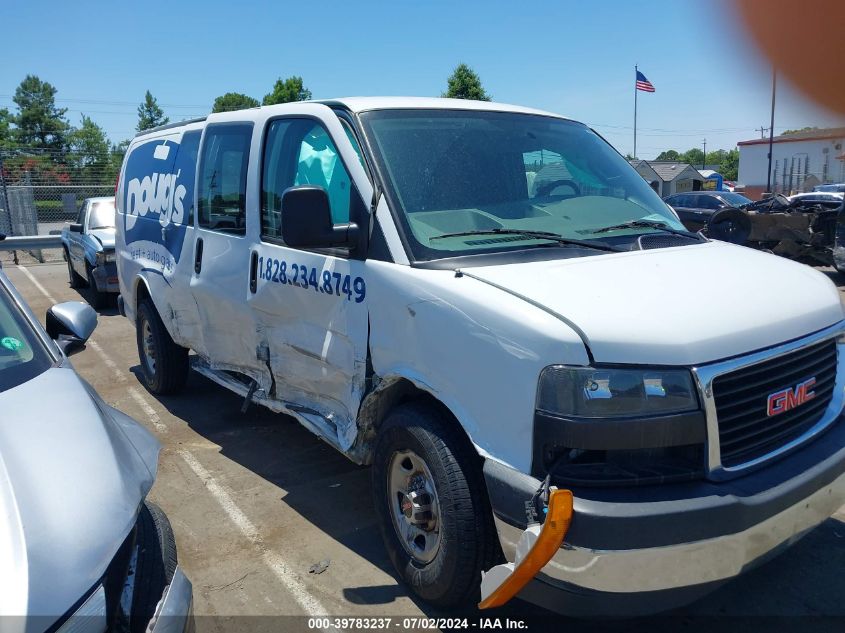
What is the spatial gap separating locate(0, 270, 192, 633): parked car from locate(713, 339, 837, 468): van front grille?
6.27 feet

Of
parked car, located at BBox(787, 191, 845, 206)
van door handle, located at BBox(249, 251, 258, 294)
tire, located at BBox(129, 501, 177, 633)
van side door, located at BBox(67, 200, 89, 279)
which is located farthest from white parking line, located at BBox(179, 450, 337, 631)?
parked car, located at BBox(787, 191, 845, 206)

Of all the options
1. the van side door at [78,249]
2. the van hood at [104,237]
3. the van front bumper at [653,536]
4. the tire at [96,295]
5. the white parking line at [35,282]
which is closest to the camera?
the van front bumper at [653,536]

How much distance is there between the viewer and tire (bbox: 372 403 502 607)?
2703 mm

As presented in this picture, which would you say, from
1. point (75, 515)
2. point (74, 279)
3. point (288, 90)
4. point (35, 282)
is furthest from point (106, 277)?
point (288, 90)

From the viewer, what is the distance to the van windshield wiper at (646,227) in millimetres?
3488

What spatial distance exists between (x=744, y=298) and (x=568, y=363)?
34.2 inches

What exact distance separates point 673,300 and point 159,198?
4.48 meters

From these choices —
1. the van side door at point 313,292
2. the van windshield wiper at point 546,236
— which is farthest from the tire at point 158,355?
the van windshield wiper at point 546,236

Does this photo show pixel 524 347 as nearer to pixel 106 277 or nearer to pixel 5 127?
pixel 106 277

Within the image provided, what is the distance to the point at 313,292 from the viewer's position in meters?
3.64

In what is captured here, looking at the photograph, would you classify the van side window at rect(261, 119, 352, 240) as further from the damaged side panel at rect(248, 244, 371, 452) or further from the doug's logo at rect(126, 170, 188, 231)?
the doug's logo at rect(126, 170, 188, 231)

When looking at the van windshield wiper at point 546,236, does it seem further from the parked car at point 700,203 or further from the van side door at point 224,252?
the parked car at point 700,203

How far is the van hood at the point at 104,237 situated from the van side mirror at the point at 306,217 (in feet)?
28.6

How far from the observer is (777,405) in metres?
2.64
